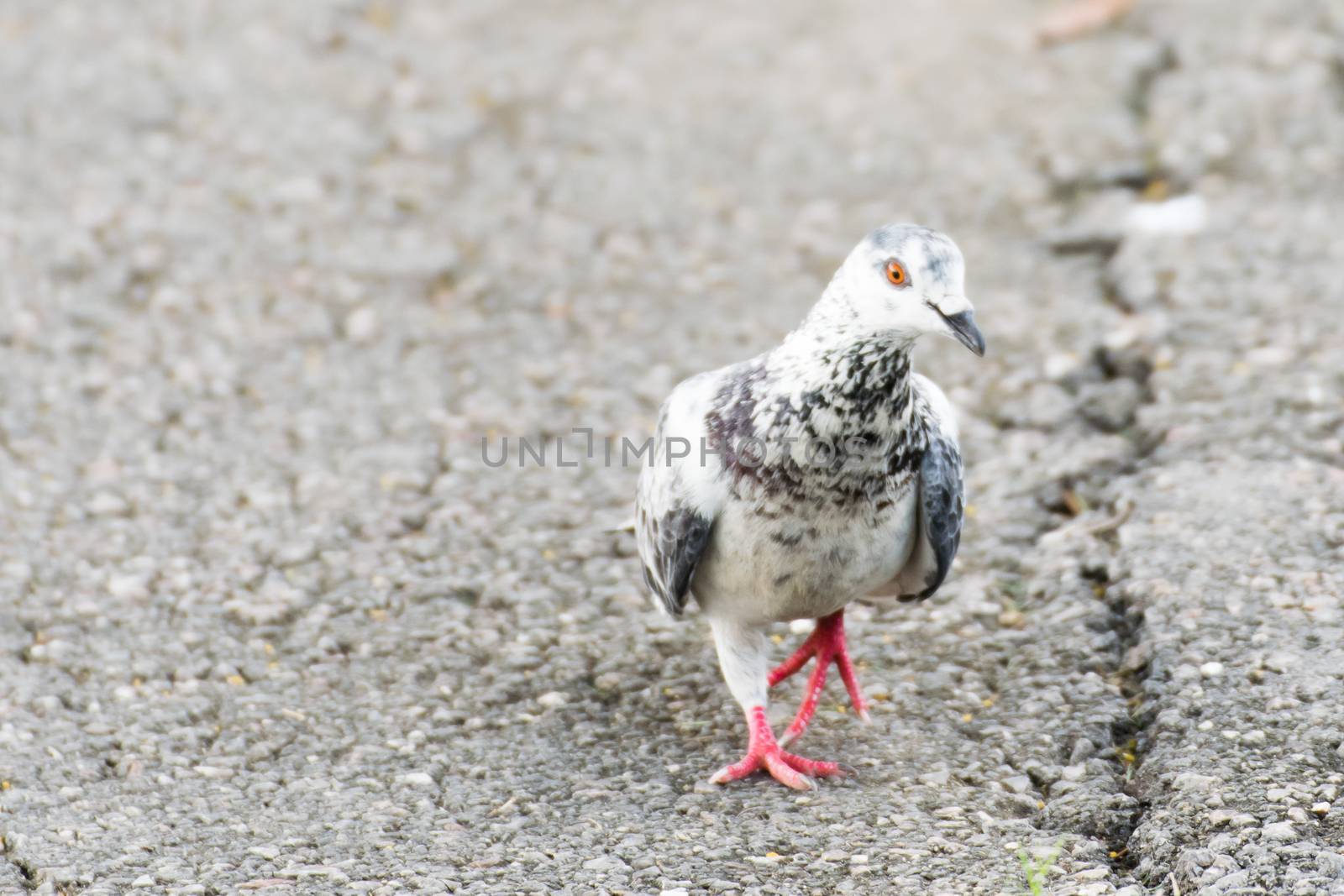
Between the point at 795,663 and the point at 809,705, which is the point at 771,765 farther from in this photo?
the point at 795,663

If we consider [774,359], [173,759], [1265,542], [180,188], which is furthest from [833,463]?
[180,188]

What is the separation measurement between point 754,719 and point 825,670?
0.27m

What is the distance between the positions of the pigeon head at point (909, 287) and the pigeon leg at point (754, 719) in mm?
820

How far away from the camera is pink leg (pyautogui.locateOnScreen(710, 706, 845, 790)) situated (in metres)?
3.20

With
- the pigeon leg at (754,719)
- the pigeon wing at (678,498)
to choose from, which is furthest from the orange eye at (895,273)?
the pigeon leg at (754,719)

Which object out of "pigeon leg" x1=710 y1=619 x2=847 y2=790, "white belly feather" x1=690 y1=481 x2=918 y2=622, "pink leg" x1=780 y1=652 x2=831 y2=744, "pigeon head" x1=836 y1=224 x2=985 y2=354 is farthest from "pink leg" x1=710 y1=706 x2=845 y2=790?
"pigeon head" x1=836 y1=224 x2=985 y2=354

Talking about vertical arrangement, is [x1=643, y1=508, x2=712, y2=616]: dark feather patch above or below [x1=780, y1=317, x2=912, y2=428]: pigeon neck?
below

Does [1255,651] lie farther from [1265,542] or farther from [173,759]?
[173,759]

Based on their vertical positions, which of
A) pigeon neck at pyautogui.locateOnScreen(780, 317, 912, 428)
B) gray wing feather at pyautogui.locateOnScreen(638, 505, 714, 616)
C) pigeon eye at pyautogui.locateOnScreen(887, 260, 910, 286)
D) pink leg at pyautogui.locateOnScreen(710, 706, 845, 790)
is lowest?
pink leg at pyautogui.locateOnScreen(710, 706, 845, 790)

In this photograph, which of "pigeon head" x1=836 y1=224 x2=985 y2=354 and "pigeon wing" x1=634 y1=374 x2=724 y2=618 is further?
"pigeon wing" x1=634 y1=374 x2=724 y2=618

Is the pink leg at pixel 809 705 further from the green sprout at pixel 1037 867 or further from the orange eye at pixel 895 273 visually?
the orange eye at pixel 895 273

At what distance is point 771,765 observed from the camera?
3203 mm

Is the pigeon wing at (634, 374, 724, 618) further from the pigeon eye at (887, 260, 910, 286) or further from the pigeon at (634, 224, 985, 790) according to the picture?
the pigeon eye at (887, 260, 910, 286)

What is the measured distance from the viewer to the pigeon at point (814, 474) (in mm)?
2889
